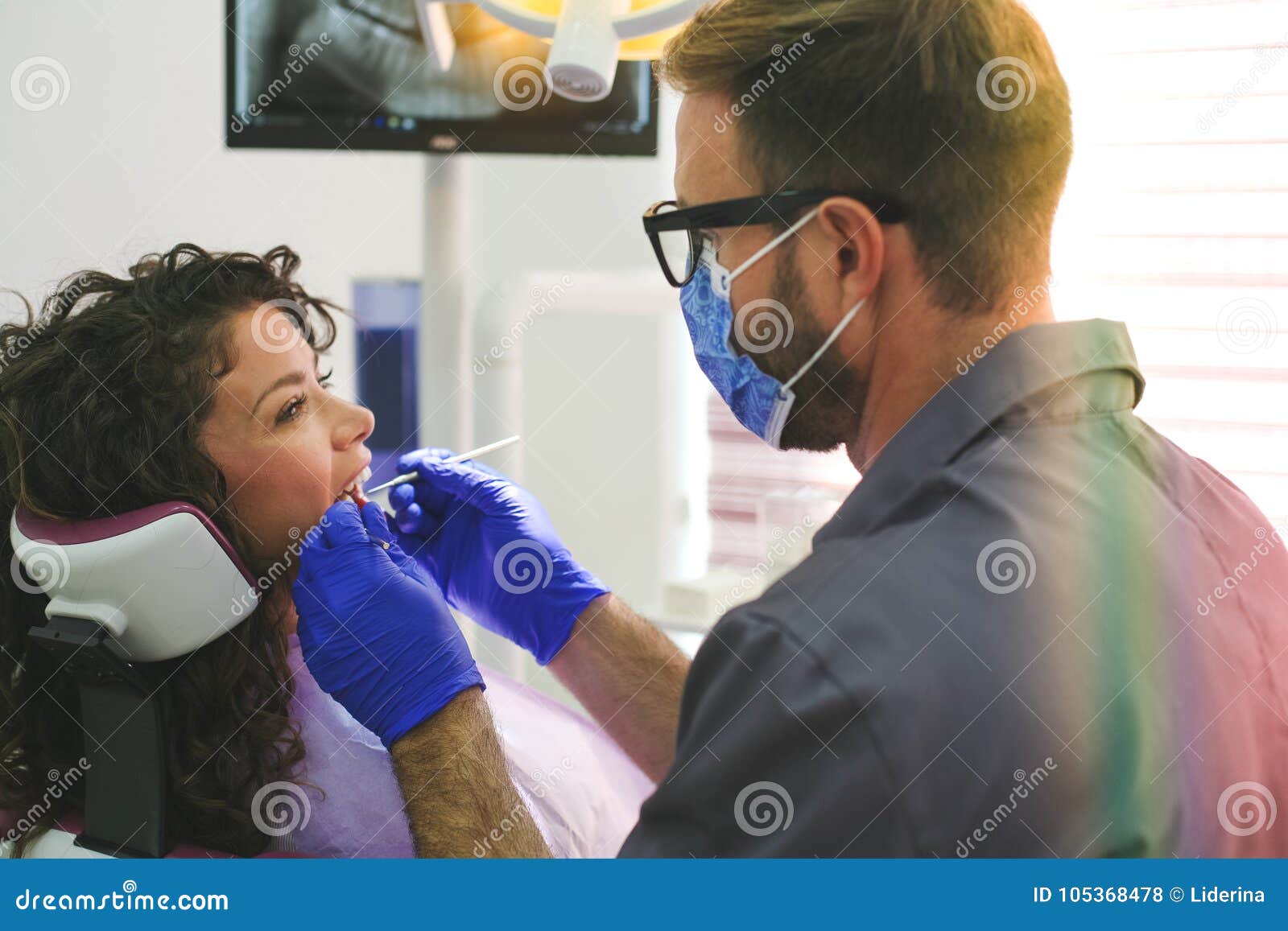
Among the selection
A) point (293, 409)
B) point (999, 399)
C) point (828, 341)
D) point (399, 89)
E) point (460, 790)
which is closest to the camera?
point (999, 399)

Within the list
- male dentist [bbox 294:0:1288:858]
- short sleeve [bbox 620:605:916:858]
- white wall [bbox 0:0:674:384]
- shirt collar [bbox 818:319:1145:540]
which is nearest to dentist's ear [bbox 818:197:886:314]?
male dentist [bbox 294:0:1288:858]

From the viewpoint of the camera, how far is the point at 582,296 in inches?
71.9

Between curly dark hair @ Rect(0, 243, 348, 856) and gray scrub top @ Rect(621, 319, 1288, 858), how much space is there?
0.59m

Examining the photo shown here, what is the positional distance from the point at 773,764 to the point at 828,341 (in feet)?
1.46

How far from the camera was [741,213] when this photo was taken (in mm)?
1081

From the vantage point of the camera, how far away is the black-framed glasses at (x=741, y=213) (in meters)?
1.03

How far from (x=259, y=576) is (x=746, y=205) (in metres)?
0.76

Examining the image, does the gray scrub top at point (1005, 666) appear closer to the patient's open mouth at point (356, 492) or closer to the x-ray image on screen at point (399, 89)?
the patient's open mouth at point (356, 492)

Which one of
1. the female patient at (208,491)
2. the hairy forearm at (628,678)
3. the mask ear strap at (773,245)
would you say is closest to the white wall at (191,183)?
the female patient at (208,491)

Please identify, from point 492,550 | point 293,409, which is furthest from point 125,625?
point 492,550

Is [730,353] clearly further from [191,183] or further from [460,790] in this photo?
[191,183]

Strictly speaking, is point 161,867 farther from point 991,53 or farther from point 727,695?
point 991,53

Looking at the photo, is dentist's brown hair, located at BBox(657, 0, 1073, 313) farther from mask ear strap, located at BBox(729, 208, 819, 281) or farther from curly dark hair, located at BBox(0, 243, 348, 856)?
curly dark hair, located at BBox(0, 243, 348, 856)

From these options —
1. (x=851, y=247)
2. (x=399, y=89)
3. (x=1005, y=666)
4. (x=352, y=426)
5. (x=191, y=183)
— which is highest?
(x=399, y=89)
